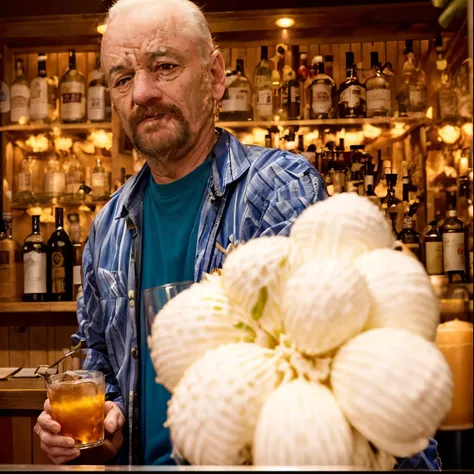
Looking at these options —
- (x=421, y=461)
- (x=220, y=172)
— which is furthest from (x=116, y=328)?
(x=421, y=461)

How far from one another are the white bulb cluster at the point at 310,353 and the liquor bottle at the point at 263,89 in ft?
9.69

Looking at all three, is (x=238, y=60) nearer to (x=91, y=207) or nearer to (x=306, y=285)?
(x=91, y=207)

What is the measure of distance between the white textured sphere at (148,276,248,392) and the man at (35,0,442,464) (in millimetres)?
519

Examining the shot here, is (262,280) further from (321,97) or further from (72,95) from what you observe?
(72,95)

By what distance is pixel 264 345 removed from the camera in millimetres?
512

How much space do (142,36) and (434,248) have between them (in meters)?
2.39

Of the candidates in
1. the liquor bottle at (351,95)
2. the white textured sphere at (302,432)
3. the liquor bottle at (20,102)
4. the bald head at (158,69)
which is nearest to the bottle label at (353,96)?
the liquor bottle at (351,95)

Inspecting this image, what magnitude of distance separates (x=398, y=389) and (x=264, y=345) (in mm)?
112

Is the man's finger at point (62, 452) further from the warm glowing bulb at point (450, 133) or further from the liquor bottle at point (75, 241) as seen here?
the liquor bottle at point (75, 241)

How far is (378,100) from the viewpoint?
3.37 metres

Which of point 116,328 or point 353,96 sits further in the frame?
point 353,96

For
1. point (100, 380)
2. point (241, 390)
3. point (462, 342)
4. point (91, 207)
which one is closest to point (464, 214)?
point (462, 342)

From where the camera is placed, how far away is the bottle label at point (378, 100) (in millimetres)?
3363

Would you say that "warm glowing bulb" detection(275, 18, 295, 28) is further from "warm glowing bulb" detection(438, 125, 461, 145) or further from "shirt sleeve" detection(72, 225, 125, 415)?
"warm glowing bulb" detection(438, 125, 461, 145)
